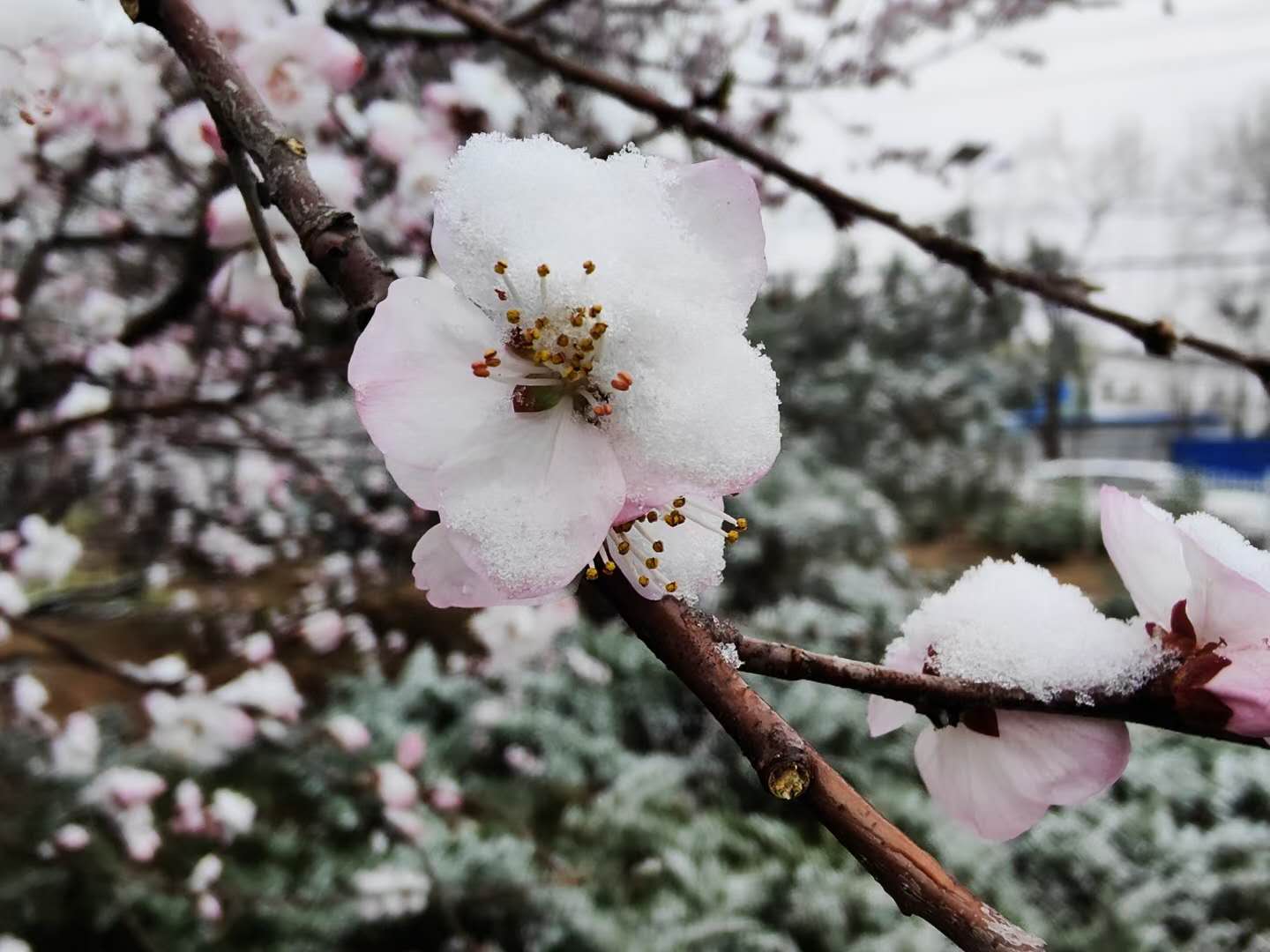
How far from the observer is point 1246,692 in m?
0.32

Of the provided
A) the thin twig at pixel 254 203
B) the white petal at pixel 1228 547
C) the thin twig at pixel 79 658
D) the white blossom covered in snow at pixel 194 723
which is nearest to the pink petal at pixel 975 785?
the white petal at pixel 1228 547

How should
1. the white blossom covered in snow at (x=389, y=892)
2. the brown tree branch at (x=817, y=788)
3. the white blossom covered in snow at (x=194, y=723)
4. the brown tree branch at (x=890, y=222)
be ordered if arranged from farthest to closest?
the white blossom covered in snow at (x=389, y=892), the white blossom covered in snow at (x=194, y=723), the brown tree branch at (x=890, y=222), the brown tree branch at (x=817, y=788)

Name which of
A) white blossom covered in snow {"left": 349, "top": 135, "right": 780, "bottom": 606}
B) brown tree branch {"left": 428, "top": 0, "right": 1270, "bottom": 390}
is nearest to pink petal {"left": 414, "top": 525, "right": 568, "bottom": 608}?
white blossom covered in snow {"left": 349, "top": 135, "right": 780, "bottom": 606}

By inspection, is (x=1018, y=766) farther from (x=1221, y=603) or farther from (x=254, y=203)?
(x=254, y=203)

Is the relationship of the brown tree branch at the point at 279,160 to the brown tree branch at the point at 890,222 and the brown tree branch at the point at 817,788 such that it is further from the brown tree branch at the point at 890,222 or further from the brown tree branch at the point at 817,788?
the brown tree branch at the point at 890,222

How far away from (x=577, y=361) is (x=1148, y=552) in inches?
9.9

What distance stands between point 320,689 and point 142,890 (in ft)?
4.74

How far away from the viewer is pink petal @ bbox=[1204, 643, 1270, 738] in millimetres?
317

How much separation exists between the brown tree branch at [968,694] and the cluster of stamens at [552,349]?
11cm

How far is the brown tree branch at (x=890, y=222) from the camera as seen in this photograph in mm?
651

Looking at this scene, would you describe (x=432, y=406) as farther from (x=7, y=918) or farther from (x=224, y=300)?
(x=7, y=918)

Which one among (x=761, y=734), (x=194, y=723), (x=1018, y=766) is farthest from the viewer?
(x=194, y=723)

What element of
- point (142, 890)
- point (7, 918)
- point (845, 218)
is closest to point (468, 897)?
point (142, 890)

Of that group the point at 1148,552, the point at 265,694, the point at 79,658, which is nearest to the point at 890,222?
the point at 1148,552
